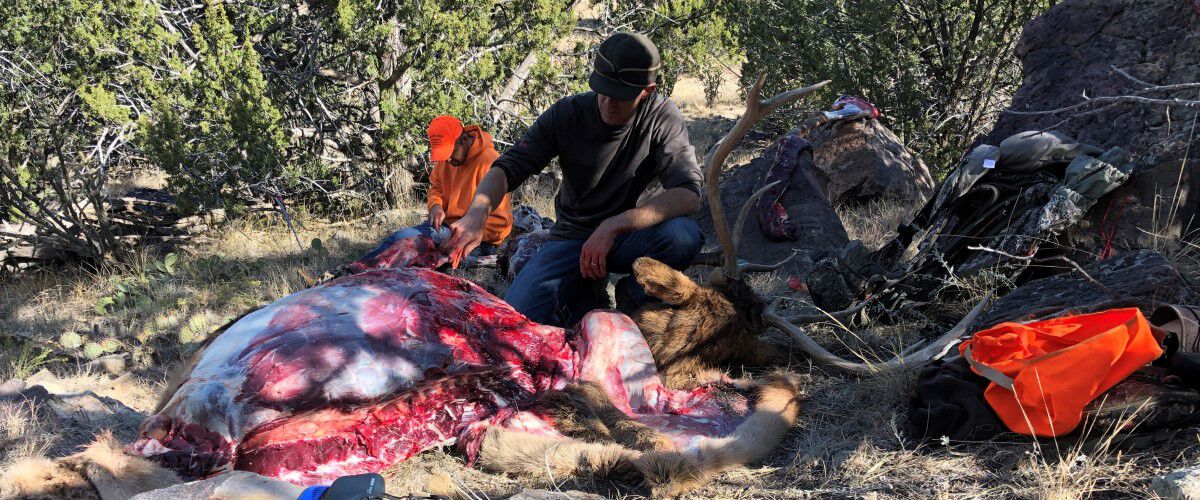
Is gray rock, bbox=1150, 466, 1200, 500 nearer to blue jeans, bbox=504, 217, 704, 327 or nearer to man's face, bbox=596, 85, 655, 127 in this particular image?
blue jeans, bbox=504, 217, 704, 327

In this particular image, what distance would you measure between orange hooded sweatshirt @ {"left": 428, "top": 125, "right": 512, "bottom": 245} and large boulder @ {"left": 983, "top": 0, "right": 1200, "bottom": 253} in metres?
3.41

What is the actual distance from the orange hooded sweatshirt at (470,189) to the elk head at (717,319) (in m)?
2.68

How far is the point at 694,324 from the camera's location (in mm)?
3502

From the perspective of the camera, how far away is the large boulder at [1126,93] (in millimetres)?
4184

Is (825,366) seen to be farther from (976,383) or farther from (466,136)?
(466,136)

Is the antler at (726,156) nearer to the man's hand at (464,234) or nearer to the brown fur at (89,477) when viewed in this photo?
the man's hand at (464,234)

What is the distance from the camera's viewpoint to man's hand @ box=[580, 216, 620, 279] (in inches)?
152

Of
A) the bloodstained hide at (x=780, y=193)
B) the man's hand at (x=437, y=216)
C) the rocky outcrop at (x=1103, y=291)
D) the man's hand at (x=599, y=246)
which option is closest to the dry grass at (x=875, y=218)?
the bloodstained hide at (x=780, y=193)

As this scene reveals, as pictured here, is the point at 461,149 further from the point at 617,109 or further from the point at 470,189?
the point at 617,109

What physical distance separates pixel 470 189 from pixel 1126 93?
4.26 metres

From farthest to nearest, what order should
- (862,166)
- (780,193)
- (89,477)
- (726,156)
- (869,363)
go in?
(862,166) → (780,193) → (726,156) → (869,363) → (89,477)

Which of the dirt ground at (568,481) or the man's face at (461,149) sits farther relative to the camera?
the man's face at (461,149)

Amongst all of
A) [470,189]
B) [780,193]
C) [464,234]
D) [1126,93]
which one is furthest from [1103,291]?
[470,189]

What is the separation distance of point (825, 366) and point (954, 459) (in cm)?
97
